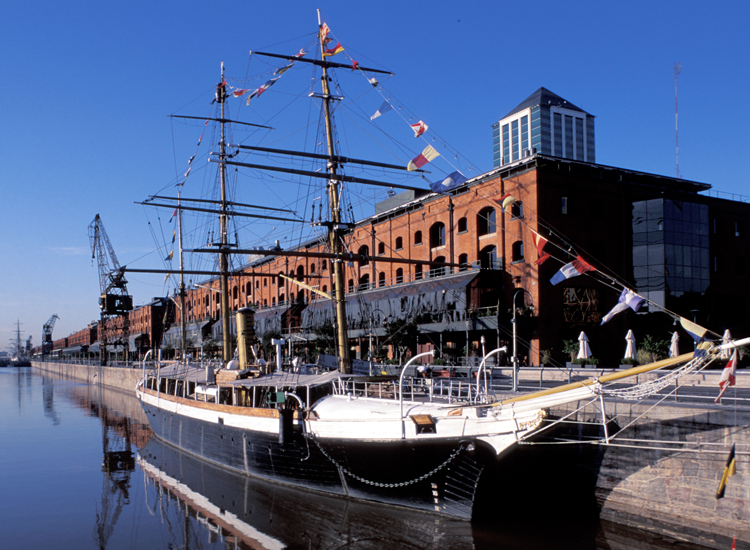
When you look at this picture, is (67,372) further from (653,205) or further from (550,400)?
(550,400)

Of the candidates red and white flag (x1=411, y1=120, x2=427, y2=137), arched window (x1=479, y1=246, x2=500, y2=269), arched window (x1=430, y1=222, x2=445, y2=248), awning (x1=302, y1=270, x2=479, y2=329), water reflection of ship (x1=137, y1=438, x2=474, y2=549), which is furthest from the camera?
arched window (x1=430, y1=222, x2=445, y2=248)

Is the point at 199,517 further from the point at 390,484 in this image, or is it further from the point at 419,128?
the point at 419,128

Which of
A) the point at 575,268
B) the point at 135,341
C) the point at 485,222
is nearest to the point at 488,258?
the point at 485,222

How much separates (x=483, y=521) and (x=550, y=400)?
15.6ft

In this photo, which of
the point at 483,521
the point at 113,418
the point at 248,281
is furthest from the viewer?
the point at 248,281

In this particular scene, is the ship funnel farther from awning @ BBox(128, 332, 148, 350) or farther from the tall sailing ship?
awning @ BBox(128, 332, 148, 350)

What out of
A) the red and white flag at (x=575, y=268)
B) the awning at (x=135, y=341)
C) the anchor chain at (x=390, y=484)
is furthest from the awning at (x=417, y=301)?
the awning at (x=135, y=341)

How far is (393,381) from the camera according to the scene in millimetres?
22141

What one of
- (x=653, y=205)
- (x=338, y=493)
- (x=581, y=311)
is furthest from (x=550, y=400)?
(x=653, y=205)

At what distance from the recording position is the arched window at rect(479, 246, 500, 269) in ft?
144

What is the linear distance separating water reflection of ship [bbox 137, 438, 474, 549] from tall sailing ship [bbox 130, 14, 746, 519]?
1.52 ft

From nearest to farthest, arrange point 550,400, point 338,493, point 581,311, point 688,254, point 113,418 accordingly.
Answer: point 550,400, point 338,493, point 581,311, point 688,254, point 113,418

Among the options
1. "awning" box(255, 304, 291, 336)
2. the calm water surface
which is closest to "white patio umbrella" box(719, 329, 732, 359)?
the calm water surface

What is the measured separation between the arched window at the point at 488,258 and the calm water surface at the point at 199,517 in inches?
970
